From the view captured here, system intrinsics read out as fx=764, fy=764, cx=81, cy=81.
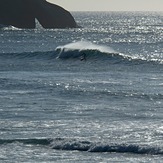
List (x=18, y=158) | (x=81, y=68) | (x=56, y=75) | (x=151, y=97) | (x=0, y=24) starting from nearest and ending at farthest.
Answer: (x=18, y=158) < (x=151, y=97) < (x=56, y=75) < (x=81, y=68) < (x=0, y=24)

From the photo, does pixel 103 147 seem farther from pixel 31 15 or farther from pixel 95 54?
pixel 31 15

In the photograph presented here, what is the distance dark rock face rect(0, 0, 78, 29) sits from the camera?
166 metres

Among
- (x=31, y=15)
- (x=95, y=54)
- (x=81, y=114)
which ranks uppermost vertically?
(x=81, y=114)

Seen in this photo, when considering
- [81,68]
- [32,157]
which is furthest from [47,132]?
[81,68]

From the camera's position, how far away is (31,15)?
16525 cm

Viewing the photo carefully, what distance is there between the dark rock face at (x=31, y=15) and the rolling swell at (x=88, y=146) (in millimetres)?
137860

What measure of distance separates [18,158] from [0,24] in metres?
142

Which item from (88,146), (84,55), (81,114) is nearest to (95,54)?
(84,55)

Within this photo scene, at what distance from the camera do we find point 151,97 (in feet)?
128

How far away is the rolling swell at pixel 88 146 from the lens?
2628cm

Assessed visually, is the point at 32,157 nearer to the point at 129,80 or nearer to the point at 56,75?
the point at 129,80

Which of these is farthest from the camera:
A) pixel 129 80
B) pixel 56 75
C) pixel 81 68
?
pixel 81 68

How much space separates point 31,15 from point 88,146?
5503 inches

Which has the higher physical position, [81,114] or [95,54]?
[81,114]
